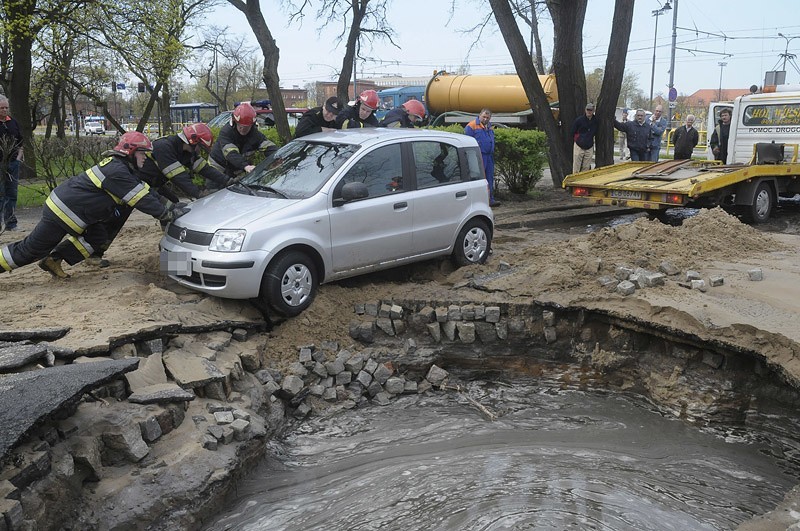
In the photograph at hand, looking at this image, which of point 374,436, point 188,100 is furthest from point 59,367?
Answer: point 188,100

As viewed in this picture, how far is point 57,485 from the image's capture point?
12.8ft

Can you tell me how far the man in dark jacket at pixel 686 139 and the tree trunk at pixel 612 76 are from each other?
1789 mm

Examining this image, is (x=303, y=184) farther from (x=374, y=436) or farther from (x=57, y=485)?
(x=57, y=485)

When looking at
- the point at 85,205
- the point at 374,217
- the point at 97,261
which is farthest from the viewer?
the point at 97,261

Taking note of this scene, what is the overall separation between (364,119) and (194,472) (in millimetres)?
6467

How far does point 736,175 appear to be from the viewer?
440 inches

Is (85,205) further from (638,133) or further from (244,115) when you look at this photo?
(638,133)

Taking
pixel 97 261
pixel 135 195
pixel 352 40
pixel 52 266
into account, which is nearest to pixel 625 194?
pixel 135 195

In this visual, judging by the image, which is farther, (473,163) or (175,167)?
(473,163)

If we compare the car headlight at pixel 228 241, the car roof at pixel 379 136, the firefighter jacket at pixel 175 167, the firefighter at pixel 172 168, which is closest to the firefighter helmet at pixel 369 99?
the car roof at pixel 379 136

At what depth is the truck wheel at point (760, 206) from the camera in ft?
38.4

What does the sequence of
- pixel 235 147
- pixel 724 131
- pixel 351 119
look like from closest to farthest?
pixel 235 147 < pixel 351 119 < pixel 724 131

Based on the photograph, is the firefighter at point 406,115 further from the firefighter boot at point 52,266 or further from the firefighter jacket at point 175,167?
the firefighter boot at point 52,266

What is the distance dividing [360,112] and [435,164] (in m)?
2.49
